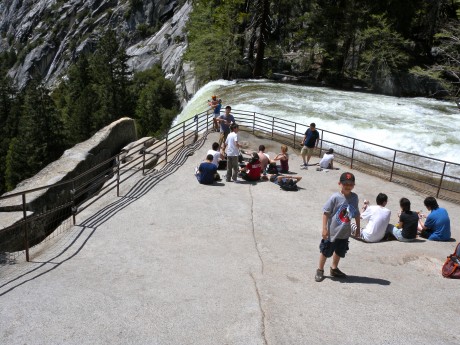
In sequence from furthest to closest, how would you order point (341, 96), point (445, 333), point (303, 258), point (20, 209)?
point (341, 96) < point (20, 209) < point (303, 258) < point (445, 333)

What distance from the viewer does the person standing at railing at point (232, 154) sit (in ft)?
36.6

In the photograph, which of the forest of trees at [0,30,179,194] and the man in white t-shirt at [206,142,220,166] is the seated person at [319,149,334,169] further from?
the forest of trees at [0,30,179,194]

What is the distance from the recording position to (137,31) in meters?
103

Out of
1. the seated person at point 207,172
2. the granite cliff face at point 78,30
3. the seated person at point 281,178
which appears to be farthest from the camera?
the granite cliff face at point 78,30

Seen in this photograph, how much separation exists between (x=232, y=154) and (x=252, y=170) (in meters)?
0.88

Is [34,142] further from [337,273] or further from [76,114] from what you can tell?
[337,273]

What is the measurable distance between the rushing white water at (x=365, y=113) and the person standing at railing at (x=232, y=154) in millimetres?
8979

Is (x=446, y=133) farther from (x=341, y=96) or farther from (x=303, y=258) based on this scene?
(x=303, y=258)

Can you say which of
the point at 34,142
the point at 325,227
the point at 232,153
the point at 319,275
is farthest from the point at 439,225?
the point at 34,142

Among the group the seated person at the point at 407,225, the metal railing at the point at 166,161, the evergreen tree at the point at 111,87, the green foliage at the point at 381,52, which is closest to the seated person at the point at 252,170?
the metal railing at the point at 166,161

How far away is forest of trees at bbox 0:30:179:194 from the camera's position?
141 feet

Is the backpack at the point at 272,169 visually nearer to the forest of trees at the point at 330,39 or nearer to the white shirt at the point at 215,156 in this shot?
the white shirt at the point at 215,156

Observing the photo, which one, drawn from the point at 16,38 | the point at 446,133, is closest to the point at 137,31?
the point at 16,38

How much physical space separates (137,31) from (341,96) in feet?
281
